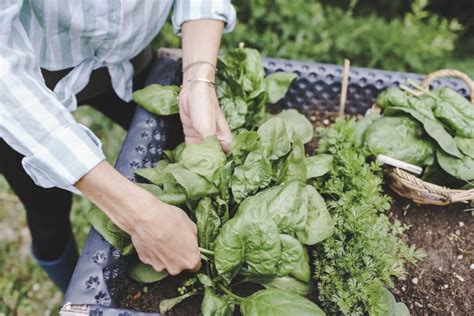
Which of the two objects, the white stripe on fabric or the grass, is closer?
the white stripe on fabric

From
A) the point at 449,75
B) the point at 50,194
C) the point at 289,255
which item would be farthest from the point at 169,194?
the point at 449,75

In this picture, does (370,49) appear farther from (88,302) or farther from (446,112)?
(88,302)

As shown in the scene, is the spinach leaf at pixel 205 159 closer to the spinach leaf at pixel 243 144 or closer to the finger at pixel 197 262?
the spinach leaf at pixel 243 144

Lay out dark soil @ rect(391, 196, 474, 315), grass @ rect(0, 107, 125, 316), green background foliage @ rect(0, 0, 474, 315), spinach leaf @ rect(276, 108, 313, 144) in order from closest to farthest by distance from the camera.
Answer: dark soil @ rect(391, 196, 474, 315), spinach leaf @ rect(276, 108, 313, 144), grass @ rect(0, 107, 125, 316), green background foliage @ rect(0, 0, 474, 315)

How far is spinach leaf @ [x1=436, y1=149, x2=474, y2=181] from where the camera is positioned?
1.21m

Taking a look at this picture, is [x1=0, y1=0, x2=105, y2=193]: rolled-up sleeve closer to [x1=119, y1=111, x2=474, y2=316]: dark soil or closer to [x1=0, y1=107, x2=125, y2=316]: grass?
[x1=119, y1=111, x2=474, y2=316]: dark soil

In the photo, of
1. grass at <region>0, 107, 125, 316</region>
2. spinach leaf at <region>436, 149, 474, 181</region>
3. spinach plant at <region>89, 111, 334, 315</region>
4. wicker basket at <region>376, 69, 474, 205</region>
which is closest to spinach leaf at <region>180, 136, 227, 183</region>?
spinach plant at <region>89, 111, 334, 315</region>

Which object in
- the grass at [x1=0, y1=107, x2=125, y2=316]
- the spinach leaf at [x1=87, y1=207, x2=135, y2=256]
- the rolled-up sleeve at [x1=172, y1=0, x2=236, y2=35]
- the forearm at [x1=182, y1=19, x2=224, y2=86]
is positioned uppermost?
the rolled-up sleeve at [x1=172, y1=0, x2=236, y2=35]

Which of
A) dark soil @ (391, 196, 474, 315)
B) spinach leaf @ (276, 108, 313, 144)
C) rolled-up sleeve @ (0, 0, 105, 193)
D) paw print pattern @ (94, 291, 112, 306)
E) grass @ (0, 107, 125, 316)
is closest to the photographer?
rolled-up sleeve @ (0, 0, 105, 193)

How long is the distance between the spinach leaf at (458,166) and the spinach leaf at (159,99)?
2.05 feet

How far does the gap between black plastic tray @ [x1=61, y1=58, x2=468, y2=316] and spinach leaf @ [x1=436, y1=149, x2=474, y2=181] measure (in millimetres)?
261

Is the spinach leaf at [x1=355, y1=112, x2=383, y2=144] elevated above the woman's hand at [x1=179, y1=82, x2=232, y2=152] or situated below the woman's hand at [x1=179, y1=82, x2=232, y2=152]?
below

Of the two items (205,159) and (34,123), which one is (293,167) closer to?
Answer: (205,159)

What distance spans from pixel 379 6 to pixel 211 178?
1765mm
